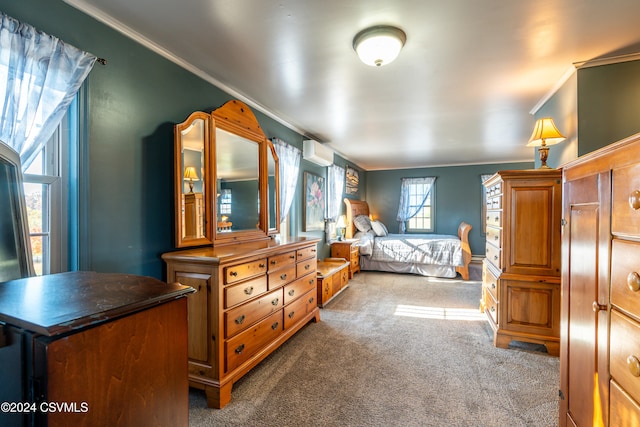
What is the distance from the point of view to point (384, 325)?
3117mm

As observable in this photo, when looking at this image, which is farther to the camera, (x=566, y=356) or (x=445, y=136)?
(x=445, y=136)

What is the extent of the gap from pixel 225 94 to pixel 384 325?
2.80 meters

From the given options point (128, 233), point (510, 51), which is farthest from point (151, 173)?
point (510, 51)

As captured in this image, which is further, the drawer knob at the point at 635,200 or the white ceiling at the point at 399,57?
the white ceiling at the point at 399,57

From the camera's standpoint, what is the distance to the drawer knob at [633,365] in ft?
2.81

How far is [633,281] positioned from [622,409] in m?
0.42

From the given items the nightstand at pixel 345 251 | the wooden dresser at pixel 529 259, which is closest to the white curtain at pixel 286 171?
the nightstand at pixel 345 251

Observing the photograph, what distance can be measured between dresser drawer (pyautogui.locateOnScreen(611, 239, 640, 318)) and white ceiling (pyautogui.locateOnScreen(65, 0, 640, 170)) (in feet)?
4.62

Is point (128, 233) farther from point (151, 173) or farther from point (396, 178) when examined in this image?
point (396, 178)

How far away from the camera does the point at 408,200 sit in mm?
7742

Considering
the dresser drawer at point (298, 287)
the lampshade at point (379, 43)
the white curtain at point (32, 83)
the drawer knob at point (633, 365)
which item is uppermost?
the lampshade at point (379, 43)

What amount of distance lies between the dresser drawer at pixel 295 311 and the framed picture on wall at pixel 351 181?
3853mm

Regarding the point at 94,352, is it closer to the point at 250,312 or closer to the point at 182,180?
the point at 250,312

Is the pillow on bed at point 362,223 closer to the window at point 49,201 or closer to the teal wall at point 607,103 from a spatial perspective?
the teal wall at point 607,103
